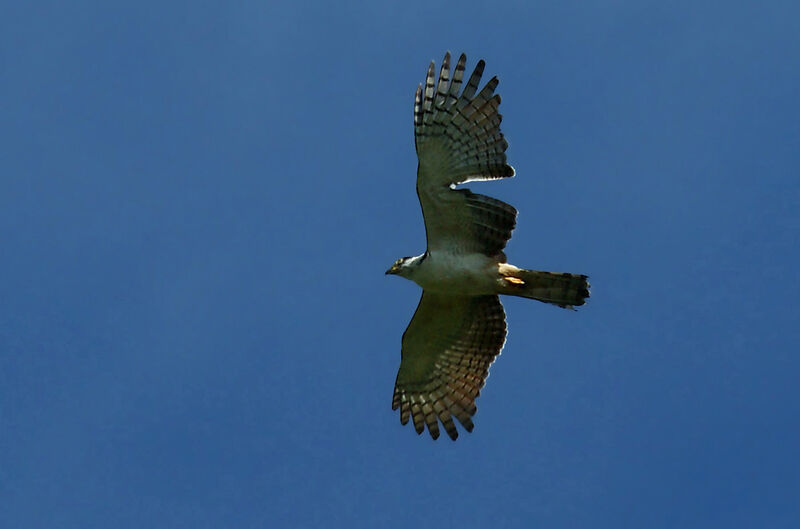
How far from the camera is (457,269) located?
15.5 m

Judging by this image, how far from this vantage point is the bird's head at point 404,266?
15680mm

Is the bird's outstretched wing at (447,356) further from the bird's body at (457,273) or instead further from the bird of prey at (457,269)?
the bird's body at (457,273)

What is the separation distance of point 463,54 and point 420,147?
1256 mm

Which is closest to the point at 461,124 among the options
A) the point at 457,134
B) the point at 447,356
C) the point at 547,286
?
the point at 457,134

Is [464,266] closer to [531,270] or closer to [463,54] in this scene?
[531,270]

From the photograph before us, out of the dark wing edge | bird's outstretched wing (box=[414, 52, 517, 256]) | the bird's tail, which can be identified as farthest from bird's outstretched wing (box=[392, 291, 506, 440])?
the dark wing edge

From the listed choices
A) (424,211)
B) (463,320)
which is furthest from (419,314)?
(424,211)

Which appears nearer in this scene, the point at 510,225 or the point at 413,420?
the point at 510,225

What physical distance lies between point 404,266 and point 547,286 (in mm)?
1852

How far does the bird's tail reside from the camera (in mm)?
15117

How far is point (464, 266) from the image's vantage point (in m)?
15.5

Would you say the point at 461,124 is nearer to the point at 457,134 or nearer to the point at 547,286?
the point at 457,134

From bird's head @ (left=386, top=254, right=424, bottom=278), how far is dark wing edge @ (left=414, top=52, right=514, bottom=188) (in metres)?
1.37

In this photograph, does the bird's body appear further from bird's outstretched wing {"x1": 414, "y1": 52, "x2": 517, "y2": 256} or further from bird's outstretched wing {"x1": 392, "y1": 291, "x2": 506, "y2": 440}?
bird's outstretched wing {"x1": 414, "y1": 52, "x2": 517, "y2": 256}
